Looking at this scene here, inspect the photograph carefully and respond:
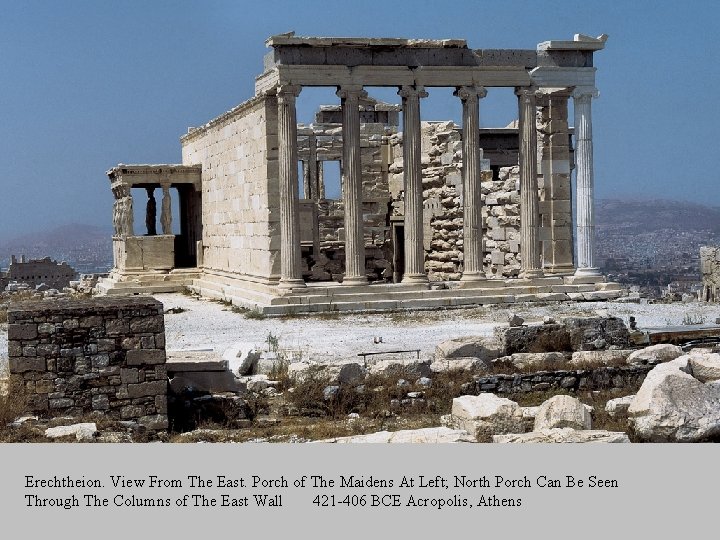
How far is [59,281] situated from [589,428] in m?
37.6

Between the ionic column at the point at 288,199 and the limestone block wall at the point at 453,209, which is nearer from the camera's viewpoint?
the ionic column at the point at 288,199

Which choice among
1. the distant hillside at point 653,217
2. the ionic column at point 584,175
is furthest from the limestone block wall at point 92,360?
the distant hillside at point 653,217

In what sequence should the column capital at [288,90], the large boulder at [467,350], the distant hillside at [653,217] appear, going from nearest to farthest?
the large boulder at [467,350], the column capital at [288,90], the distant hillside at [653,217]

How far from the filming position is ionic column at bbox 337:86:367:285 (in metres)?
23.7

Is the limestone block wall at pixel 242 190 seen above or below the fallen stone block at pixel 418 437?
above

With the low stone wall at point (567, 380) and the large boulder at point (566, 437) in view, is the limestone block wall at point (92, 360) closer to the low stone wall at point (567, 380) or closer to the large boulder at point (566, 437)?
the large boulder at point (566, 437)

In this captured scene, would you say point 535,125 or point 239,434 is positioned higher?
point 535,125

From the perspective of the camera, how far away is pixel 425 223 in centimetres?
3042

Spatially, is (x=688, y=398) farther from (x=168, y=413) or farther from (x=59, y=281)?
(x=59, y=281)

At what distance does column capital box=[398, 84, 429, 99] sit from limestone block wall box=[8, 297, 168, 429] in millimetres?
Result: 13245

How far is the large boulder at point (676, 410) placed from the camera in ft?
32.4

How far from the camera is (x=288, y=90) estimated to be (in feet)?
75.9

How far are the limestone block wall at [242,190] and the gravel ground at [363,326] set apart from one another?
5.93ft

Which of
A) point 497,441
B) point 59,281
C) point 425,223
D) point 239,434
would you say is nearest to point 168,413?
point 239,434
